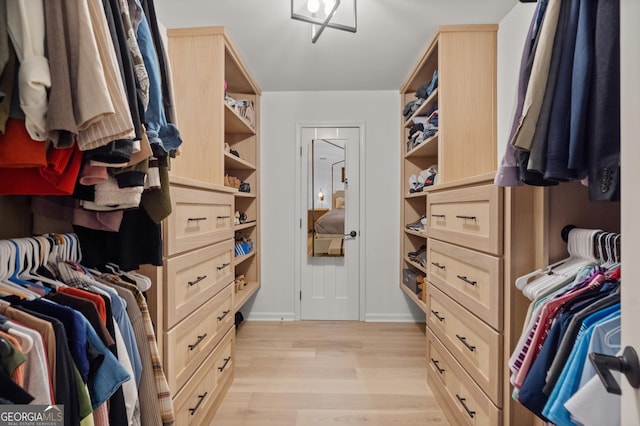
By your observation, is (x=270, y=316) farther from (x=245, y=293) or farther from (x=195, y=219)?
(x=195, y=219)

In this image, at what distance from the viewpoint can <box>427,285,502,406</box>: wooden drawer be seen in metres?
1.22

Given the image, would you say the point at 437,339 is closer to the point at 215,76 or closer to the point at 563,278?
the point at 563,278

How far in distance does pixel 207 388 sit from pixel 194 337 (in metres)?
0.36

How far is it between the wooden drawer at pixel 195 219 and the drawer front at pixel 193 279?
0.05 metres

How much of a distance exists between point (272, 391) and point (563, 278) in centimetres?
163

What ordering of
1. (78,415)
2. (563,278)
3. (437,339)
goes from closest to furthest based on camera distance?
1. (78,415)
2. (563,278)
3. (437,339)

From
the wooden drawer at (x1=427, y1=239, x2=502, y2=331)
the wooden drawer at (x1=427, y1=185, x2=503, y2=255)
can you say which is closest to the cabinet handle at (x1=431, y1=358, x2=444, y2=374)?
Result: the wooden drawer at (x1=427, y1=239, x2=502, y2=331)

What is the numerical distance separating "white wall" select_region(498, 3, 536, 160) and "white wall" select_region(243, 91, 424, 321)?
110 centimetres

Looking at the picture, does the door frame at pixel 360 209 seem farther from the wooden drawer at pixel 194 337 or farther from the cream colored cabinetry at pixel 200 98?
the wooden drawer at pixel 194 337

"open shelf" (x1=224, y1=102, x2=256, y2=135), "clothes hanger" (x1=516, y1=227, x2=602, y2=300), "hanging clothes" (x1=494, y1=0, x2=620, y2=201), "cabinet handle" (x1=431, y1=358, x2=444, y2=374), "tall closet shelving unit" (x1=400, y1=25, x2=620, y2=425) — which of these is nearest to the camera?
"hanging clothes" (x1=494, y1=0, x2=620, y2=201)

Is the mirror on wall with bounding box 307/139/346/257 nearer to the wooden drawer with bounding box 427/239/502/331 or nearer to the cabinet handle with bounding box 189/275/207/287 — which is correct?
the wooden drawer with bounding box 427/239/502/331

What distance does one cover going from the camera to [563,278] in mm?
1002

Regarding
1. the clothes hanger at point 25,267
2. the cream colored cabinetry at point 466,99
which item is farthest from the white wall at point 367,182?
the clothes hanger at point 25,267

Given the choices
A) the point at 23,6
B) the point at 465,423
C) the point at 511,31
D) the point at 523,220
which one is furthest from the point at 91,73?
the point at 511,31
